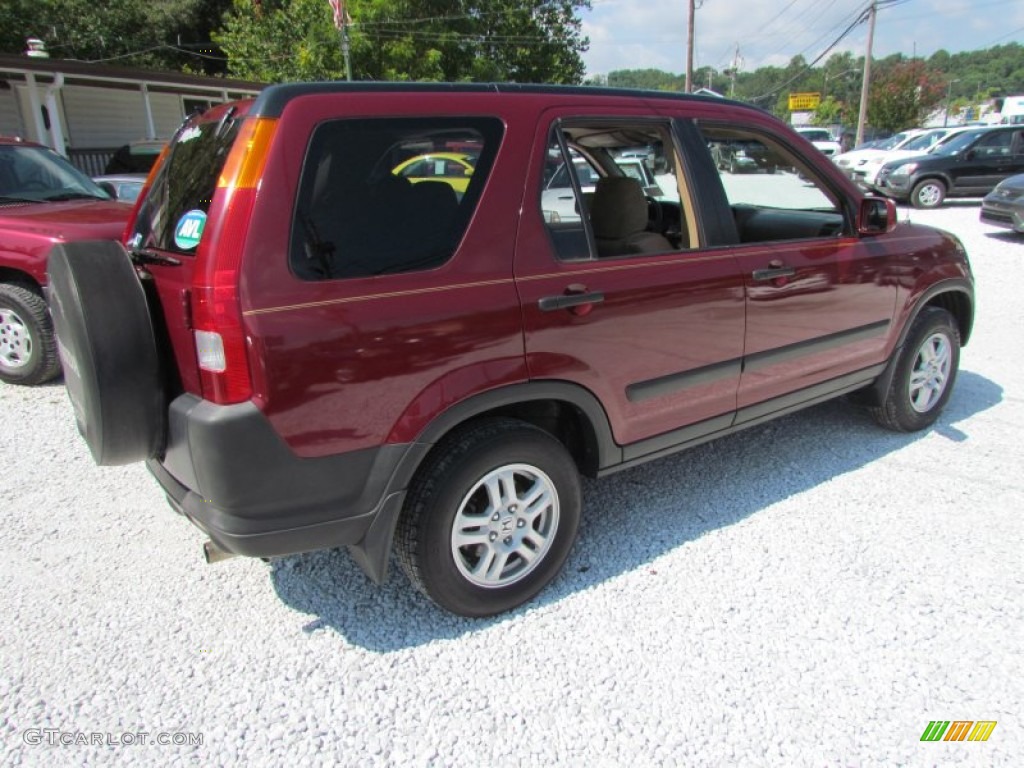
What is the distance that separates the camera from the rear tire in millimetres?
4957

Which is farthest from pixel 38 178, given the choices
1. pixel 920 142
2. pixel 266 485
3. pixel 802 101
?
pixel 802 101

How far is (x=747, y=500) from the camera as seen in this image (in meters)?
3.57

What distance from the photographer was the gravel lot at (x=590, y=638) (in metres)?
2.19

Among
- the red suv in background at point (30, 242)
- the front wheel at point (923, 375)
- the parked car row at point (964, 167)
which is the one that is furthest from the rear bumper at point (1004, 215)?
the red suv in background at point (30, 242)

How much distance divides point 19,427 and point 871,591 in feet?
16.2

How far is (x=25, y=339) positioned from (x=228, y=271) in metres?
4.08

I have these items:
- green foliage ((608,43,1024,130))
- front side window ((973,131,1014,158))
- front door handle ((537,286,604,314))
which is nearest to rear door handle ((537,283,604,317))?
front door handle ((537,286,604,314))

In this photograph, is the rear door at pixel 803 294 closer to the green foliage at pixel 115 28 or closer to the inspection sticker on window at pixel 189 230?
the inspection sticker on window at pixel 189 230

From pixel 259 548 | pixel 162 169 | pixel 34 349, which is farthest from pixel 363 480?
pixel 34 349

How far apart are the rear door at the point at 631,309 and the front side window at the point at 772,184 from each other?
1.23 feet

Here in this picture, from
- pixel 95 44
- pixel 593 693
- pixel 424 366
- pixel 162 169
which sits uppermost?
pixel 95 44

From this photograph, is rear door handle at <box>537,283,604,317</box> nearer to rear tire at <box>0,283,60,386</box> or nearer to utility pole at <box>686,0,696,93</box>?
rear tire at <box>0,283,60,386</box>

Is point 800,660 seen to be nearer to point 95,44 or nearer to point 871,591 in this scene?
point 871,591

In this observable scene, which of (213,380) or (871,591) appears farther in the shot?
(871,591)
